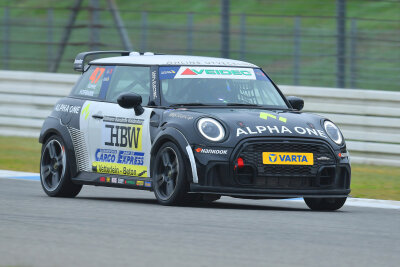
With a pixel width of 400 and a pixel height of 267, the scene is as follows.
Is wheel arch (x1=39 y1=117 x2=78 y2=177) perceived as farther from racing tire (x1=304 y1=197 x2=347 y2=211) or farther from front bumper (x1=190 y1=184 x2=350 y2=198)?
racing tire (x1=304 y1=197 x2=347 y2=211)

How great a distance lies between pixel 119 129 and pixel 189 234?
9.42 feet

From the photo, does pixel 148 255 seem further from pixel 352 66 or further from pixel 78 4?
pixel 78 4

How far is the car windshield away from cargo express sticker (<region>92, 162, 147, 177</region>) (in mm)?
662

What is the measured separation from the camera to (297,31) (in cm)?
1562

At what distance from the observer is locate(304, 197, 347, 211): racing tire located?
975cm

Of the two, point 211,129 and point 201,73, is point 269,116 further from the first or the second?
point 201,73

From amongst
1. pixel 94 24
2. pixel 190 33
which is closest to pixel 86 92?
pixel 190 33

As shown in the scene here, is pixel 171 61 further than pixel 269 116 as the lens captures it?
Yes

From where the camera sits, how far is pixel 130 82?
34.1ft

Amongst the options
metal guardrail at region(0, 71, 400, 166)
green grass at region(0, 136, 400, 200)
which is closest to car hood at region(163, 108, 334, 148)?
green grass at region(0, 136, 400, 200)

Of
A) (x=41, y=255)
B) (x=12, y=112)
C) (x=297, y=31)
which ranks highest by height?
(x=297, y=31)

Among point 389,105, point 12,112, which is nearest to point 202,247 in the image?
point 389,105

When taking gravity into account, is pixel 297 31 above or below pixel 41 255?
above

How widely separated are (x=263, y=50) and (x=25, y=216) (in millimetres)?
8224
